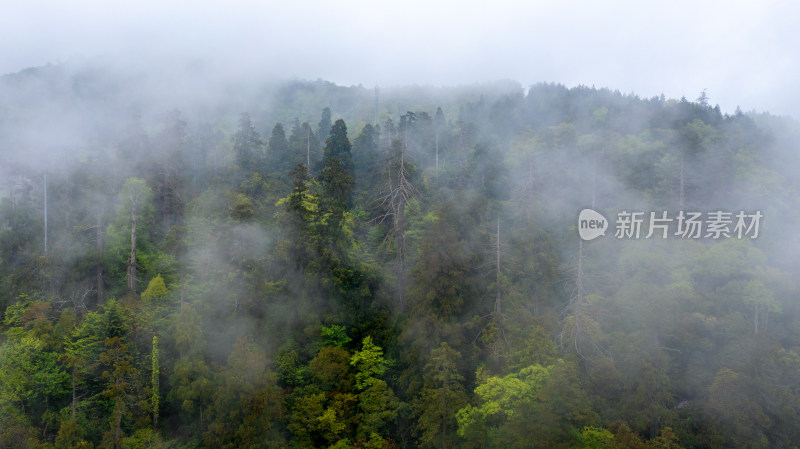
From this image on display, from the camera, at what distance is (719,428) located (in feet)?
62.6

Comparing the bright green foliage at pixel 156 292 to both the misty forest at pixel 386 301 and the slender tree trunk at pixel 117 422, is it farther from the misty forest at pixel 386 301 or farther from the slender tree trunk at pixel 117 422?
the slender tree trunk at pixel 117 422

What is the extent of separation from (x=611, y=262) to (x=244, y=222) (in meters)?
25.4

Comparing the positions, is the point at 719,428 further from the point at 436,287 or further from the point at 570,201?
the point at 570,201

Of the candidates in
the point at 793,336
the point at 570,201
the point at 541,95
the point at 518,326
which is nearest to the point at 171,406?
the point at 518,326

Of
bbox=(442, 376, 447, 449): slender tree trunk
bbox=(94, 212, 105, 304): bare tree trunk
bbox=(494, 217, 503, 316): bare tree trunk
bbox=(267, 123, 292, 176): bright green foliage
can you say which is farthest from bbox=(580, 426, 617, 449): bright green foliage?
bbox=(267, 123, 292, 176): bright green foliage

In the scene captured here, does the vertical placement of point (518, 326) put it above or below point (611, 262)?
below

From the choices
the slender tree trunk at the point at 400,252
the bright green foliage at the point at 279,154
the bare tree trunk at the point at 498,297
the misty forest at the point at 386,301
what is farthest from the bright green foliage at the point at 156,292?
the bare tree trunk at the point at 498,297

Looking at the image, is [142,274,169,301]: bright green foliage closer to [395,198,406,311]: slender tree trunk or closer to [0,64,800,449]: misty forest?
[0,64,800,449]: misty forest

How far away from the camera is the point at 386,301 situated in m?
29.0

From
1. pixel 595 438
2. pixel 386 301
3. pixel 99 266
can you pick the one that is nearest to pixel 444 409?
pixel 595 438

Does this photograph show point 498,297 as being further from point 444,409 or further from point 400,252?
point 400,252

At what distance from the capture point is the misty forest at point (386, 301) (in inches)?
791

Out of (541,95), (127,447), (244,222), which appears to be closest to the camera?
(127,447)

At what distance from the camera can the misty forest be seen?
20.1 m
